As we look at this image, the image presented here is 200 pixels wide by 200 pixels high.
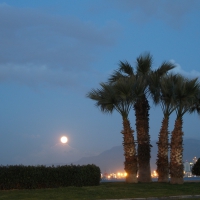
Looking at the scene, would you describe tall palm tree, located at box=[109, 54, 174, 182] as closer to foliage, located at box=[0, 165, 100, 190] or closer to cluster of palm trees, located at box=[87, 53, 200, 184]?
cluster of palm trees, located at box=[87, 53, 200, 184]

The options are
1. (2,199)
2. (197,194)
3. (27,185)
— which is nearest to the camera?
(2,199)

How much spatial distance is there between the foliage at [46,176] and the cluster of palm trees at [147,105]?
4735mm

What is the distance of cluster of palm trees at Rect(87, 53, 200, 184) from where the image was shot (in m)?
28.0

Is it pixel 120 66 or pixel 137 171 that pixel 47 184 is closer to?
pixel 137 171

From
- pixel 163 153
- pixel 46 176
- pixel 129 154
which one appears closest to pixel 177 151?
pixel 163 153

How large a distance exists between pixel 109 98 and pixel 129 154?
4.01 metres

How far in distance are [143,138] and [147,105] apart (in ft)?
7.67

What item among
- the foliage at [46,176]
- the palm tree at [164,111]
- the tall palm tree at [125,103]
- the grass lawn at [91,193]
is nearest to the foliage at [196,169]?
the palm tree at [164,111]

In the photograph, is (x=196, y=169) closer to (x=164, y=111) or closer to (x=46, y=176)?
(x=164, y=111)

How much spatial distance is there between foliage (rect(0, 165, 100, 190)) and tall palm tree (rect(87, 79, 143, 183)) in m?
4.13

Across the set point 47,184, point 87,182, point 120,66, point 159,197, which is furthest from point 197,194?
point 120,66

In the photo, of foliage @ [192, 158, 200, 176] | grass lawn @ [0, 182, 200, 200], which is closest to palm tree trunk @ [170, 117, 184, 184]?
foliage @ [192, 158, 200, 176]

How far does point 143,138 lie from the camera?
30.3m

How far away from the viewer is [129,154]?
28953 millimetres
